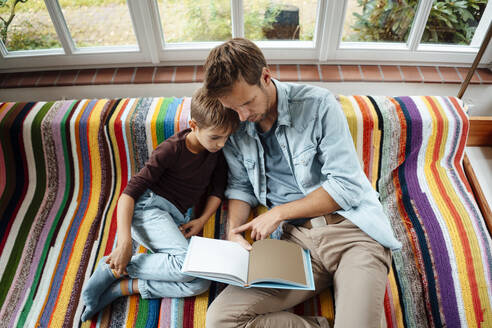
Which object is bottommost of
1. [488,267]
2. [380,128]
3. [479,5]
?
[488,267]

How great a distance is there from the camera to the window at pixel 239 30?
72.4 inches

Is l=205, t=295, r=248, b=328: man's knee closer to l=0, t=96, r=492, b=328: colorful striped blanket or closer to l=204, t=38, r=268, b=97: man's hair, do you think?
l=0, t=96, r=492, b=328: colorful striped blanket

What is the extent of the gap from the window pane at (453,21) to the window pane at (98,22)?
66.4 inches

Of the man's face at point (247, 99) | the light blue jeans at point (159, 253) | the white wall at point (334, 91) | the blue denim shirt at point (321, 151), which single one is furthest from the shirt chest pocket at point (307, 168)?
the white wall at point (334, 91)

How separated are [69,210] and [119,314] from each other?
22.7 inches

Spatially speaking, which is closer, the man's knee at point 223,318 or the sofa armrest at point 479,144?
the man's knee at point 223,318

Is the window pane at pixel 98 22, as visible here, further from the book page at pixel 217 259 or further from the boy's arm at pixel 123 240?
the book page at pixel 217 259

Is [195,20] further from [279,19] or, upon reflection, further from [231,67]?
[231,67]

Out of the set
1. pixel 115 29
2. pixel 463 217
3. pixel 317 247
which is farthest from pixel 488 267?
pixel 115 29

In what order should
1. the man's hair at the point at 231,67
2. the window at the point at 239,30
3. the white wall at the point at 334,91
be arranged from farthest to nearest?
the white wall at the point at 334,91, the window at the point at 239,30, the man's hair at the point at 231,67

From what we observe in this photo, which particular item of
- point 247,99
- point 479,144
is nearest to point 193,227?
point 247,99

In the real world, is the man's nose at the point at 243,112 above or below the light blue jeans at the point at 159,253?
above

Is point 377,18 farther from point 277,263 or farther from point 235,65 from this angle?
point 277,263

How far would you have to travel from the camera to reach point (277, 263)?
1.11 meters
